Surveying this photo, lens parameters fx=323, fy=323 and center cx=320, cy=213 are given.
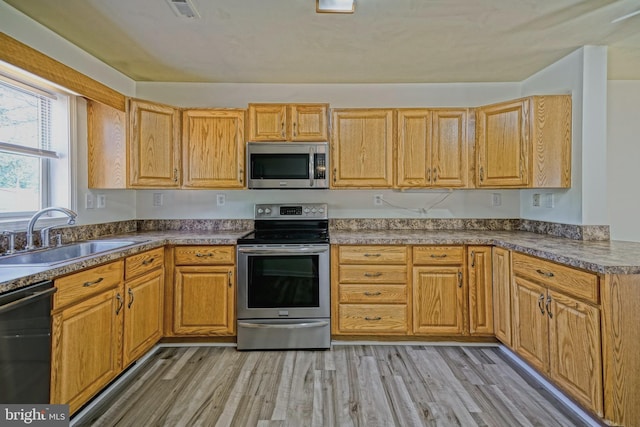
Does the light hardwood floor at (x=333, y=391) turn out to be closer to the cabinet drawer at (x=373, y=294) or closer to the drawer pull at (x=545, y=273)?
the cabinet drawer at (x=373, y=294)

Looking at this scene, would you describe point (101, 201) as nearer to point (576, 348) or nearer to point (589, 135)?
point (576, 348)

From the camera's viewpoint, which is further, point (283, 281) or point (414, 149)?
point (414, 149)

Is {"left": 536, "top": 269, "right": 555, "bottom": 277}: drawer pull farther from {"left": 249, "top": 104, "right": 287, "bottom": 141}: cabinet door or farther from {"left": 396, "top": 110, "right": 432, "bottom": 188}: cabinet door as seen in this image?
{"left": 249, "top": 104, "right": 287, "bottom": 141}: cabinet door

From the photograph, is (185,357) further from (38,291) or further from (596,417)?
(596,417)

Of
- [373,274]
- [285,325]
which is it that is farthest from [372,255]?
[285,325]

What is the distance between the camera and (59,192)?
8.01 ft

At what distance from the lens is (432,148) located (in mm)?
2932

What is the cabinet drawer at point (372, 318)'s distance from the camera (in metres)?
2.66

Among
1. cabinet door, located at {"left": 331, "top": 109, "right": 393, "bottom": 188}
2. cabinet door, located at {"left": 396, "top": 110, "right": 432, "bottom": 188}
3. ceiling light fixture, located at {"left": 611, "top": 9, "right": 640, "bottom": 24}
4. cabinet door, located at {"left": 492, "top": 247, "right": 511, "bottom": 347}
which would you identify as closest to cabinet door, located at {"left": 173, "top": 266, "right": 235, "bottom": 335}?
cabinet door, located at {"left": 331, "top": 109, "right": 393, "bottom": 188}

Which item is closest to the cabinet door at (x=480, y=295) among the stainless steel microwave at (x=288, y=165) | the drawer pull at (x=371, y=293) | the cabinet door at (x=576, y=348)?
the cabinet door at (x=576, y=348)

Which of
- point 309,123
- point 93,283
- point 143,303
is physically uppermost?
point 309,123

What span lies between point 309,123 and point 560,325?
234 cm

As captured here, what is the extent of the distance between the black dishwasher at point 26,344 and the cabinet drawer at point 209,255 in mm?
1127

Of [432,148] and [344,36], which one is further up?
[344,36]
